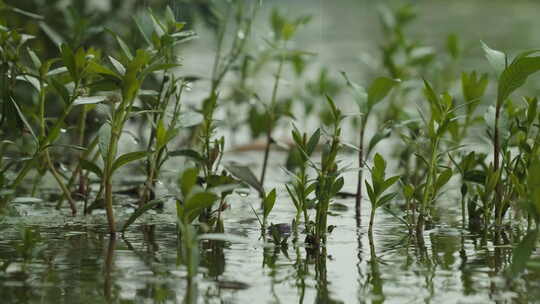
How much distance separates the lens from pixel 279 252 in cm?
223

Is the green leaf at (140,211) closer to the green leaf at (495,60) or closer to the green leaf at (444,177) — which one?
the green leaf at (444,177)

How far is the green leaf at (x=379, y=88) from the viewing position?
2.55 m

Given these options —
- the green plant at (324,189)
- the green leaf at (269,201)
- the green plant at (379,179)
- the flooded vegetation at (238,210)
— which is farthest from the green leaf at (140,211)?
the green plant at (379,179)

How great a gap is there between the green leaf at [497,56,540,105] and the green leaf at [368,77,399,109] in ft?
0.99

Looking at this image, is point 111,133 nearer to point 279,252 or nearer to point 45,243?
point 45,243

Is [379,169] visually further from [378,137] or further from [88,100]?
[88,100]

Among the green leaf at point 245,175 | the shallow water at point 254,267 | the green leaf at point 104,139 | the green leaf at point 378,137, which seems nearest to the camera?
the shallow water at point 254,267

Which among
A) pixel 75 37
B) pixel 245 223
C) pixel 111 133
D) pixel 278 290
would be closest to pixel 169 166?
pixel 75 37

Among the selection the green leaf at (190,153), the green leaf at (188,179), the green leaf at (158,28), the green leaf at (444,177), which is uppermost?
the green leaf at (158,28)

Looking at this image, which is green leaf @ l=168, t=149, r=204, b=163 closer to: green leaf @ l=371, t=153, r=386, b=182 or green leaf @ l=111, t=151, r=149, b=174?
green leaf @ l=111, t=151, r=149, b=174

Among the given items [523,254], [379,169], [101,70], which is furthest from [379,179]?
[101,70]

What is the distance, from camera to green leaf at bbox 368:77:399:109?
2.55 m

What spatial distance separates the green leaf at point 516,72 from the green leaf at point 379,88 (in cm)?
30

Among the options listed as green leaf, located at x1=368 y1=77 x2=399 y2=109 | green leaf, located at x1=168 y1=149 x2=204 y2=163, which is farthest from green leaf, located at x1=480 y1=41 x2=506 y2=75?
green leaf, located at x1=168 y1=149 x2=204 y2=163
